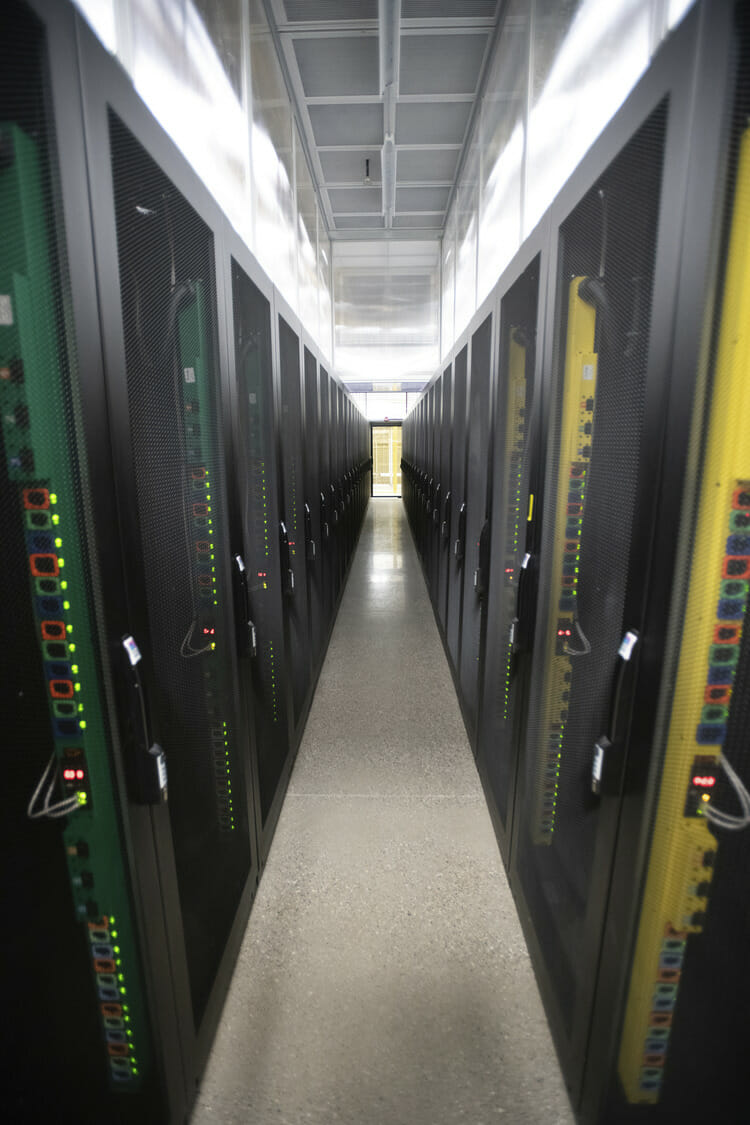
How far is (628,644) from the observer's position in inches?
39.2

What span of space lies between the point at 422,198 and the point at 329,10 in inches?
132

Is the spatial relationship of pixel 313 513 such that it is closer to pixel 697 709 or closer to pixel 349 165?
pixel 697 709

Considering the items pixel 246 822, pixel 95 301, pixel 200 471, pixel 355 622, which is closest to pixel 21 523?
pixel 95 301

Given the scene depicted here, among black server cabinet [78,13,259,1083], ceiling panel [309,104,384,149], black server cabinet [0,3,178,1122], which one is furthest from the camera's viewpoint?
ceiling panel [309,104,384,149]

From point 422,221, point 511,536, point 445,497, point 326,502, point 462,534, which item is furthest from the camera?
point 422,221

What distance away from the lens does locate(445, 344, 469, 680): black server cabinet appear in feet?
10.2

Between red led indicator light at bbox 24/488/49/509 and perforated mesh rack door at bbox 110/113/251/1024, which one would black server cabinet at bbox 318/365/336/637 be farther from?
red led indicator light at bbox 24/488/49/509

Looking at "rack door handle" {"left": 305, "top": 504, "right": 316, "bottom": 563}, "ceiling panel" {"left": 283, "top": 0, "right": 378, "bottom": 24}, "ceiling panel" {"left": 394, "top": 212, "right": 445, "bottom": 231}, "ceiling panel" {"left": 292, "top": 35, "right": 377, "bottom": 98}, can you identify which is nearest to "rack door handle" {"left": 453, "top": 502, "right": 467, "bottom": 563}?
"rack door handle" {"left": 305, "top": 504, "right": 316, "bottom": 563}

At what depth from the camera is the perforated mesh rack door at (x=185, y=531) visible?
3.40 ft

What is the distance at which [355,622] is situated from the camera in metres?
5.15

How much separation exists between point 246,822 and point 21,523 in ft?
4.47

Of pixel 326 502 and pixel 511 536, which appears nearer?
pixel 511 536

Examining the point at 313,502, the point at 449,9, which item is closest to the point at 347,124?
the point at 449,9

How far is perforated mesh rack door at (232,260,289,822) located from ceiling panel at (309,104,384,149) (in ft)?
13.0
